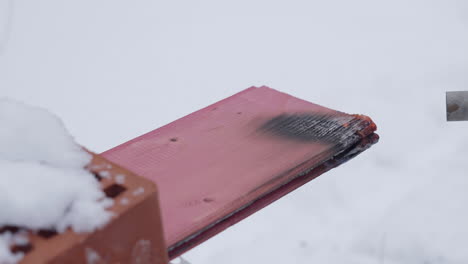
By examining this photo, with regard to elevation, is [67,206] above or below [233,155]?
above

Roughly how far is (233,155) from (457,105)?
1.54 feet

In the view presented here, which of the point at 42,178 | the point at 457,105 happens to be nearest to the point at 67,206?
the point at 42,178

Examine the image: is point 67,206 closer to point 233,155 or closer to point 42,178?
point 42,178

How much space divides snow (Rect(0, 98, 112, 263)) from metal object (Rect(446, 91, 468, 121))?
766 mm

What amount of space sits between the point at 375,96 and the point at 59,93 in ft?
4.32

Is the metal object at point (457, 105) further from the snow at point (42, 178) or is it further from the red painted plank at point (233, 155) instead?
the snow at point (42, 178)

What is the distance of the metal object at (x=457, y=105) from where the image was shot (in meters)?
1.04

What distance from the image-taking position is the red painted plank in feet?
2.73

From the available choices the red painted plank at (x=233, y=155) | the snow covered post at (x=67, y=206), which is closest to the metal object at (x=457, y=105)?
the red painted plank at (x=233, y=155)

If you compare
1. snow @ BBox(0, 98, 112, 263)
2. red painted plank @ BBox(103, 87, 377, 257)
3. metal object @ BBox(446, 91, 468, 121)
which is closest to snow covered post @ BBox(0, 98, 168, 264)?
snow @ BBox(0, 98, 112, 263)

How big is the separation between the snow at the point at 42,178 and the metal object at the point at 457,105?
77cm

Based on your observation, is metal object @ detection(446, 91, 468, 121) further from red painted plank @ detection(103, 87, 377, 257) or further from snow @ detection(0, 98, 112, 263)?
snow @ detection(0, 98, 112, 263)

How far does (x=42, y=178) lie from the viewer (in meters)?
0.53

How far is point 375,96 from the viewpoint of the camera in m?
2.06
